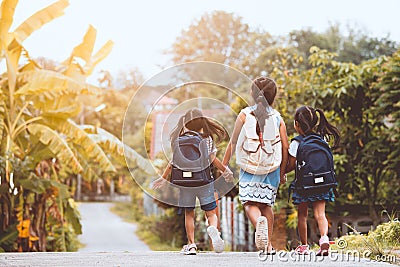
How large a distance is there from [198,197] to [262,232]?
71 cm

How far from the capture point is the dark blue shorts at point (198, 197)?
5.21 m

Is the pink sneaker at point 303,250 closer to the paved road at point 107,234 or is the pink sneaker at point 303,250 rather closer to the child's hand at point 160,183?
the child's hand at point 160,183

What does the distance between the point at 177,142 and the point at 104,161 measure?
5221 millimetres

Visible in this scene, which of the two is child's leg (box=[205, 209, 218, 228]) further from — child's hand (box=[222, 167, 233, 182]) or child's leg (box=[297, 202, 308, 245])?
child's leg (box=[297, 202, 308, 245])

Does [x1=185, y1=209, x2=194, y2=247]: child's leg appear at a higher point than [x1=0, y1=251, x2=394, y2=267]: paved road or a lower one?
higher

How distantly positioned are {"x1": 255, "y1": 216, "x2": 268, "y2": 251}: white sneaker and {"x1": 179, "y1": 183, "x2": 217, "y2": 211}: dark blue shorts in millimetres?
598

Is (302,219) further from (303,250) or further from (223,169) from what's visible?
(223,169)

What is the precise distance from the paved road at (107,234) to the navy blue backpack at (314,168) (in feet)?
30.1

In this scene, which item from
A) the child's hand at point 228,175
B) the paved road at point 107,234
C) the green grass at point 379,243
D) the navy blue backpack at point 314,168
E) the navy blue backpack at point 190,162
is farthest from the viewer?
the paved road at point 107,234

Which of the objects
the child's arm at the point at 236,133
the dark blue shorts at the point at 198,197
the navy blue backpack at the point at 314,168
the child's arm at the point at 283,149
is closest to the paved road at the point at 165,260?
the dark blue shorts at the point at 198,197

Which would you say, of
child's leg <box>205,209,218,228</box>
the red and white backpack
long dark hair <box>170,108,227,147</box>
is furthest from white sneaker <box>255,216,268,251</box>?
long dark hair <box>170,108,227,147</box>

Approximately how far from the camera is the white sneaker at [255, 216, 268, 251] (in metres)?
4.73

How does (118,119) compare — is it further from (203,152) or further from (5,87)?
(203,152)

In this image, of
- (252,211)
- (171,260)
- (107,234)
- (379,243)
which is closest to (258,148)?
(252,211)
